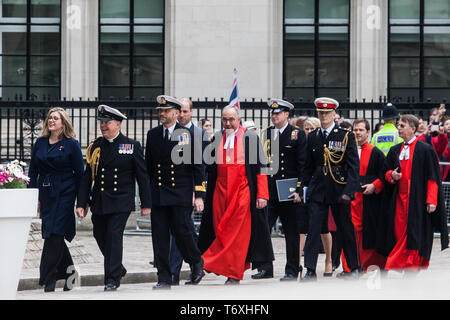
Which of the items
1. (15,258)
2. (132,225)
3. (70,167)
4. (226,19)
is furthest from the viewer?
(226,19)

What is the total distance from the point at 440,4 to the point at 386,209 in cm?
1089

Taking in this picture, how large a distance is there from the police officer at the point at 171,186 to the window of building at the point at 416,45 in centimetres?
1178

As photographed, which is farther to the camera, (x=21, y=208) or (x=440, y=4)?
(x=440, y=4)

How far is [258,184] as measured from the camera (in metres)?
12.1

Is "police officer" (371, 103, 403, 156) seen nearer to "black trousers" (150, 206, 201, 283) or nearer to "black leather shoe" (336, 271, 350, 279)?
"black leather shoe" (336, 271, 350, 279)

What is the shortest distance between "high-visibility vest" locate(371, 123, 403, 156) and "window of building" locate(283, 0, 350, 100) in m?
8.21

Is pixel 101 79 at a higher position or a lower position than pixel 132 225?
higher

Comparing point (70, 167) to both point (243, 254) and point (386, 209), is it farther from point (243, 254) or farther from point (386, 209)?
point (386, 209)

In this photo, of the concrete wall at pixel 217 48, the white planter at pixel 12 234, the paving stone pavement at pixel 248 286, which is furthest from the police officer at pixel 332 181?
the concrete wall at pixel 217 48

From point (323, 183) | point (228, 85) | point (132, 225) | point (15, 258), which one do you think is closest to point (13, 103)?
point (132, 225)

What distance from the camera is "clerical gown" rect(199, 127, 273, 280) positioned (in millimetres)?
12023

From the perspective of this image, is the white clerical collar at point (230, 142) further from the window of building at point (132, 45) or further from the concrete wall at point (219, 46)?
the window of building at point (132, 45)

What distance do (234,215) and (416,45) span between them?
11.7m

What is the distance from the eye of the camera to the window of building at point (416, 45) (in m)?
22.7
